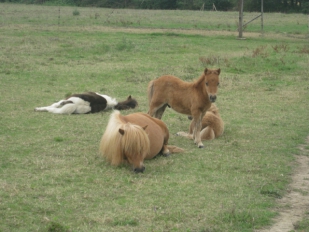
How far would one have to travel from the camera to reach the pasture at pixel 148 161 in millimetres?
5238

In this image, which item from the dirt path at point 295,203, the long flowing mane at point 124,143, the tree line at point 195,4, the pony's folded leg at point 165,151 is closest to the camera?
the dirt path at point 295,203

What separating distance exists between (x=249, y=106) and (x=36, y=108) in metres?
4.99

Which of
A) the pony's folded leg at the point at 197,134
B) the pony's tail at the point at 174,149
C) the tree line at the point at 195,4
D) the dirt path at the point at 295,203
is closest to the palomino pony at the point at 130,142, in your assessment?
the pony's tail at the point at 174,149

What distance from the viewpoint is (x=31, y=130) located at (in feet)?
29.2

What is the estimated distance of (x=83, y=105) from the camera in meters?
10.6

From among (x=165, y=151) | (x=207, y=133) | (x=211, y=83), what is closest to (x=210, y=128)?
(x=207, y=133)

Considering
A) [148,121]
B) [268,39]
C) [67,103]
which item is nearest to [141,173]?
[148,121]

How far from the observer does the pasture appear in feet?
17.2

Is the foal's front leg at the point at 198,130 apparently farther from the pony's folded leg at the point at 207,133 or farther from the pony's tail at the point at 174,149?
the pony's tail at the point at 174,149

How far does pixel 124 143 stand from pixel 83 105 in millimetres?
4204

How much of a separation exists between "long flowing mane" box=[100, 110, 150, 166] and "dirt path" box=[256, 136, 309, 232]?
1.95 metres

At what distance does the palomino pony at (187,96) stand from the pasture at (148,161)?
1.74ft

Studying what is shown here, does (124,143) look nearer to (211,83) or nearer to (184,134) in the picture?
(211,83)

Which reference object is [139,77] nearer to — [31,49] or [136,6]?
[31,49]
